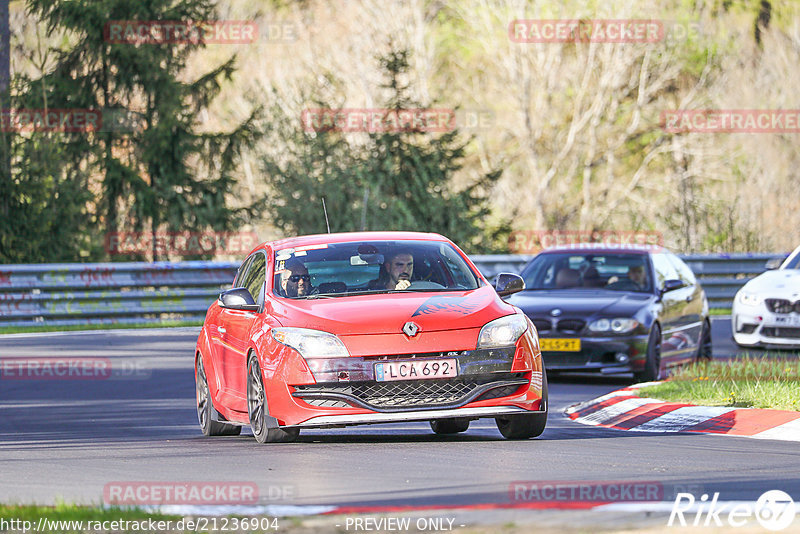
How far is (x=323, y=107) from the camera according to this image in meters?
34.9

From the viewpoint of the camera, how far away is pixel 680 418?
11750 millimetres

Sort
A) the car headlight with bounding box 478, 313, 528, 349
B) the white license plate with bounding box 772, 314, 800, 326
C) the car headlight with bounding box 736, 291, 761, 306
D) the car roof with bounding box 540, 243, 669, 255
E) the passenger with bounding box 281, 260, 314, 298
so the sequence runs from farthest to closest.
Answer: the car headlight with bounding box 736, 291, 761, 306
the white license plate with bounding box 772, 314, 800, 326
the car roof with bounding box 540, 243, 669, 255
the passenger with bounding box 281, 260, 314, 298
the car headlight with bounding box 478, 313, 528, 349

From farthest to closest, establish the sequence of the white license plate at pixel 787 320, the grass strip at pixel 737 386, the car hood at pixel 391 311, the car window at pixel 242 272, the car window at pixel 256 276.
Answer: the white license plate at pixel 787 320, the car window at pixel 242 272, the grass strip at pixel 737 386, the car window at pixel 256 276, the car hood at pixel 391 311

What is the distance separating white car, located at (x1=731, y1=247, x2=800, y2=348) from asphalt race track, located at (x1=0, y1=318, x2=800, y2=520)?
524cm

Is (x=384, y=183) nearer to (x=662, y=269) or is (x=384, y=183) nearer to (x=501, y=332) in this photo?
(x=662, y=269)

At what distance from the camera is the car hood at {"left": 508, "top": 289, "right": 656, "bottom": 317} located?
1609 cm

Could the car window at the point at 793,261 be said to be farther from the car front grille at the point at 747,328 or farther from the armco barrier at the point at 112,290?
the armco barrier at the point at 112,290

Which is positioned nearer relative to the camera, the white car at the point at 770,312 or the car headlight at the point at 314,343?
the car headlight at the point at 314,343

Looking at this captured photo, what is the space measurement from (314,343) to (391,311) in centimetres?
56

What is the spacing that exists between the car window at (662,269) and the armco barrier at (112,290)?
7750mm

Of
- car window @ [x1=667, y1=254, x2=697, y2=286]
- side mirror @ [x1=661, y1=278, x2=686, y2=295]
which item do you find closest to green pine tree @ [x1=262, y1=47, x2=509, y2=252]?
car window @ [x1=667, y1=254, x2=697, y2=286]

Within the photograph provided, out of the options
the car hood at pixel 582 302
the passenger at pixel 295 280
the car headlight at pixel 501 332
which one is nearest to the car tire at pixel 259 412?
the passenger at pixel 295 280

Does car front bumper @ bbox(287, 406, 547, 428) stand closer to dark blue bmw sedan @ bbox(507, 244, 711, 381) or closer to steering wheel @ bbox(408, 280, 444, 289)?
steering wheel @ bbox(408, 280, 444, 289)

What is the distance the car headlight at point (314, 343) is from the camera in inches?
384
